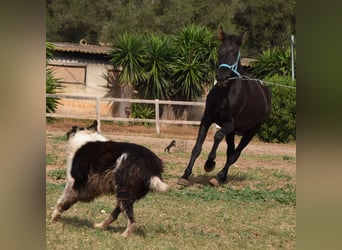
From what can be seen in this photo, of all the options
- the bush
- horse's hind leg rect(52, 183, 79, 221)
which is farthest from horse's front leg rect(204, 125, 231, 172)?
the bush

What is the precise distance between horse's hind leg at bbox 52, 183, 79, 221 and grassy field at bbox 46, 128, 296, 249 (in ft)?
0.31

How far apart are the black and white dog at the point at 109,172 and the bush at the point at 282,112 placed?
24.0ft

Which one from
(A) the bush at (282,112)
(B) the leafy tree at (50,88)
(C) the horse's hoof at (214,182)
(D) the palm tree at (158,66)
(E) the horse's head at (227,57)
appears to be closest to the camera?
(E) the horse's head at (227,57)

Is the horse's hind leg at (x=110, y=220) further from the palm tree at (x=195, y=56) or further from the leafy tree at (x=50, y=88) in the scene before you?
the palm tree at (x=195, y=56)

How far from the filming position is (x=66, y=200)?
4.14m

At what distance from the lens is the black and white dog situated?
3836 millimetres

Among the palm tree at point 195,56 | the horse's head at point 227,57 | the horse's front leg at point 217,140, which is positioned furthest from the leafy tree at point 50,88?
the horse's head at point 227,57

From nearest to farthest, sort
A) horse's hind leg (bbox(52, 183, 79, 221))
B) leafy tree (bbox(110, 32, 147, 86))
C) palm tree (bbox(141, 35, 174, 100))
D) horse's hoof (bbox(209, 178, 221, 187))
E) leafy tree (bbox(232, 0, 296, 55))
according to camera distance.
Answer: horse's hind leg (bbox(52, 183, 79, 221)) < horse's hoof (bbox(209, 178, 221, 187)) < palm tree (bbox(141, 35, 174, 100)) < leafy tree (bbox(110, 32, 147, 86)) < leafy tree (bbox(232, 0, 296, 55))

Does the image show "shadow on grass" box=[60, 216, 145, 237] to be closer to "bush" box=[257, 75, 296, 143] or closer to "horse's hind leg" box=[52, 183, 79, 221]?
"horse's hind leg" box=[52, 183, 79, 221]

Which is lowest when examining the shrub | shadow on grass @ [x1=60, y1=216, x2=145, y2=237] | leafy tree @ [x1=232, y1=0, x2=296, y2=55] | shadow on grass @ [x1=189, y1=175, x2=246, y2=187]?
shadow on grass @ [x1=189, y1=175, x2=246, y2=187]

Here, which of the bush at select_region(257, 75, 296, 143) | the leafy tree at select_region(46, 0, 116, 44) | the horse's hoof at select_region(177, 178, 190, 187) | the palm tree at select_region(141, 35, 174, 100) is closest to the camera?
the horse's hoof at select_region(177, 178, 190, 187)

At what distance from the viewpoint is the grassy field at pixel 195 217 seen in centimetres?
387
